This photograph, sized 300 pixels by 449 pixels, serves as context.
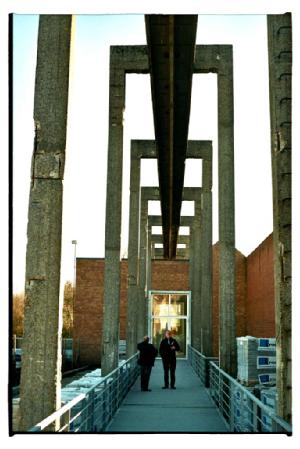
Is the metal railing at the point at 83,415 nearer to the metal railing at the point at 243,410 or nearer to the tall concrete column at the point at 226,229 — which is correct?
the metal railing at the point at 243,410

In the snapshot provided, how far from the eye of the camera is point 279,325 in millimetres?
5719

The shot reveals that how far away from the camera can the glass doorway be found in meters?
32.6

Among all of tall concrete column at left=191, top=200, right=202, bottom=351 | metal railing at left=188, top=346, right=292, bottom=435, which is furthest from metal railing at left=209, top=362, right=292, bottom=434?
tall concrete column at left=191, top=200, right=202, bottom=351

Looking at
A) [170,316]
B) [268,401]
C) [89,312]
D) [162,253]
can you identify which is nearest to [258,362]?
[268,401]

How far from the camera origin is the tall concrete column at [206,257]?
21156 mm

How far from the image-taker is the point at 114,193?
47.6 feet

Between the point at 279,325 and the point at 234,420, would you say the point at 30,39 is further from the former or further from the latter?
the point at 234,420

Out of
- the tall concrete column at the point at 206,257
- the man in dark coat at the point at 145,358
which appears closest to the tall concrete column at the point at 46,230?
the man in dark coat at the point at 145,358

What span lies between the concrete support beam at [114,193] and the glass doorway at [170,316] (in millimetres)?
18759

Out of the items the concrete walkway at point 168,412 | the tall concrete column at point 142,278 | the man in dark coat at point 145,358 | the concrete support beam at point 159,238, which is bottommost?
the concrete walkway at point 168,412

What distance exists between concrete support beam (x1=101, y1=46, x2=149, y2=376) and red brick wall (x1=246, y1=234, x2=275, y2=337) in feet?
32.3

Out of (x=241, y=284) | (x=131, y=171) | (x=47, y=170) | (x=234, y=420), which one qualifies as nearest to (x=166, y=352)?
(x=234, y=420)

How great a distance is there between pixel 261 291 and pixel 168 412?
1632 centimetres

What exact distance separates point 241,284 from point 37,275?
27.4m
